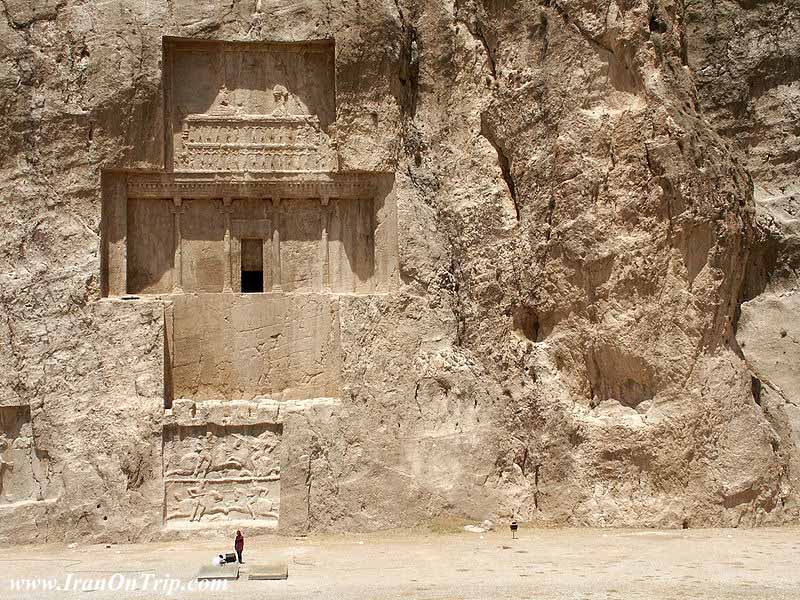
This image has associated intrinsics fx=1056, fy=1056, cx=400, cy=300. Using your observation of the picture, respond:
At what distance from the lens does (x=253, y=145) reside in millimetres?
15008

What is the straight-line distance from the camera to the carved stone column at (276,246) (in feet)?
49.7

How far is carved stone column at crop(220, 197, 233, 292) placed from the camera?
1502cm

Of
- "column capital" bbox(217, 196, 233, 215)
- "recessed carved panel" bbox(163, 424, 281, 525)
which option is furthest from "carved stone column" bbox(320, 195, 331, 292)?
"recessed carved panel" bbox(163, 424, 281, 525)

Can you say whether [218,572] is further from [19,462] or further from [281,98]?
[281,98]

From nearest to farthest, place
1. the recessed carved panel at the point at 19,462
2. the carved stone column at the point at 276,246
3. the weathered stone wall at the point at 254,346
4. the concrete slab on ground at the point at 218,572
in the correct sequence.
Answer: the concrete slab on ground at the point at 218,572, the recessed carved panel at the point at 19,462, the weathered stone wall at the point at 254,346, the carved stone column at the point at 276,246

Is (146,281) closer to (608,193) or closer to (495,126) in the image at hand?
(495,126)

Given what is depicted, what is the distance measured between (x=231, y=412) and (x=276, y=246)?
2.49 meters

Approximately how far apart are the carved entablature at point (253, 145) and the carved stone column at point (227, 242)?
1.62 ft

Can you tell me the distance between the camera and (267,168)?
1498 cm

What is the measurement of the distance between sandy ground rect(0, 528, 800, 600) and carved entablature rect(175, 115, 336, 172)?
5.18 m

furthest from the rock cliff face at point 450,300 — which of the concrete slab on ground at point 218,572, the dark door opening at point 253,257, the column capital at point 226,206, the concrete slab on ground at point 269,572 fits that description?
the concrete slab on ground at point 218,572

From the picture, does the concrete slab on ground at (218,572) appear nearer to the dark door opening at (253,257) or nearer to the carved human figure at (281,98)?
the dark door opening at (253,257)

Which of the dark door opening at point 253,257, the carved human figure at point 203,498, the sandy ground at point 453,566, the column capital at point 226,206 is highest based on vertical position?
the column capital at point 226,206

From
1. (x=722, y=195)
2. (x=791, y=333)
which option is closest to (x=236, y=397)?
(x=722, y=195)
